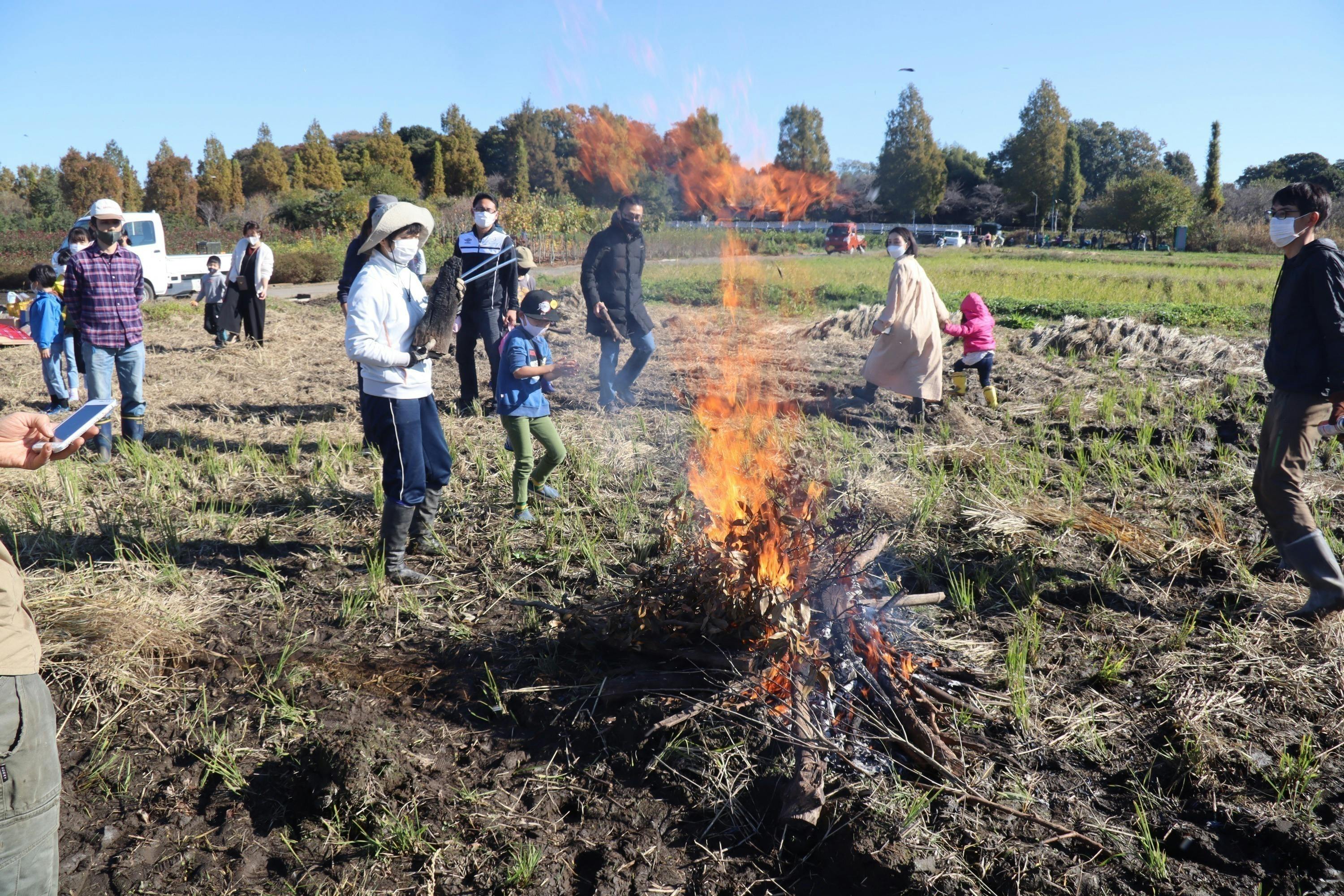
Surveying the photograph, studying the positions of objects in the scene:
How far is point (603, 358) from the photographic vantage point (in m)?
8.08

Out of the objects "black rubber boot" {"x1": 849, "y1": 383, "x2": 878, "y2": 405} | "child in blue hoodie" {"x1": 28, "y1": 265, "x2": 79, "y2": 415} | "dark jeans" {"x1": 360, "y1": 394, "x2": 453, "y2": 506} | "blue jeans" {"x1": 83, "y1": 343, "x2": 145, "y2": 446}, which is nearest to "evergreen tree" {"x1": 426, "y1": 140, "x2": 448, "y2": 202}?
"child in blue hoodie" {"x1": 28, "y1": 265, "x2": 79, "y2": 415}

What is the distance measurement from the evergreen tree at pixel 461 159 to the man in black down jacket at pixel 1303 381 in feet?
95.6

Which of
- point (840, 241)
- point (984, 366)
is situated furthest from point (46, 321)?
point (840, 241)

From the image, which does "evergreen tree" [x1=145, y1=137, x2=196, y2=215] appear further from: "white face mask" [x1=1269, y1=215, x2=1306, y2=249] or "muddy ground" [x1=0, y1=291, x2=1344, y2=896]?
"white face mask" [x1=1269, y1=215, x2=1306, y2=249]

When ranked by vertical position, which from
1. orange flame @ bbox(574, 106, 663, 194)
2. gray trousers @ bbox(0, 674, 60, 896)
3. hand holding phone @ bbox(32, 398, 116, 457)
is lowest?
gray trousers @ bbox(0, 674, 60, 896)

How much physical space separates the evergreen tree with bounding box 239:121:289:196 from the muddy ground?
3569 cm

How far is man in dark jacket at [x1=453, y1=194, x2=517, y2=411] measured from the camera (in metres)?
7.08

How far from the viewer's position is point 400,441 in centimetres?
426

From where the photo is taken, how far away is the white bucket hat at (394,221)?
160 inches

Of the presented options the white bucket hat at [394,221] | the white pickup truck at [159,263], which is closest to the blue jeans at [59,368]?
the white bucket hat at [394,221]

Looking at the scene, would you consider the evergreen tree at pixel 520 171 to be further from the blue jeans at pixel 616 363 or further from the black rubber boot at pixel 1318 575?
the black rubber boot at pixel 1318 575

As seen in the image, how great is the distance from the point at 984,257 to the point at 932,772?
30.1 metres

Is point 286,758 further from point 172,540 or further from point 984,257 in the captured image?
point 984,257

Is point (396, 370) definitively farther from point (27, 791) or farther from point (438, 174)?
point (438, 174)
